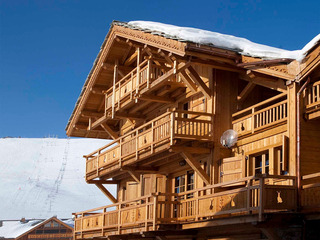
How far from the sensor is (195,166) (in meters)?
22.3

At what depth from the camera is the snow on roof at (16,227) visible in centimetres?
6856

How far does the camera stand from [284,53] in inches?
755

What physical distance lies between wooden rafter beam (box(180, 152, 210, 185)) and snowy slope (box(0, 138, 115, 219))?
338ft

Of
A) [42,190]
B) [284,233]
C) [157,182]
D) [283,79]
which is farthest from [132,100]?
[42,190]

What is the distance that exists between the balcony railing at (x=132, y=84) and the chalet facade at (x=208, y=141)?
5 cm

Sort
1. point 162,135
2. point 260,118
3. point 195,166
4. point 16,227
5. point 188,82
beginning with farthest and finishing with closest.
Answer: point 16,227, point 188,82, point 162,135, point 195,166, point 260,118

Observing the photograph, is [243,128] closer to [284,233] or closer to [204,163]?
[204,163]

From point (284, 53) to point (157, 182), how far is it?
10187 mm

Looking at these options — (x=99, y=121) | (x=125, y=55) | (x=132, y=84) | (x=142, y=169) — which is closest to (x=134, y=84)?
(x=132, y=84)

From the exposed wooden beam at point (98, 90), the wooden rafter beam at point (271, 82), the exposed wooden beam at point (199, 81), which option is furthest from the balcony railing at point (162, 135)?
the exposed wooden beam at point (98, 90)

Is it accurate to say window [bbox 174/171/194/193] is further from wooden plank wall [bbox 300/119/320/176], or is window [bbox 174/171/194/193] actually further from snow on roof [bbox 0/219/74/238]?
snow on roof [bbox 0/219/74/238]

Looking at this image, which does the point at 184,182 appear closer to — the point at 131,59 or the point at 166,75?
the point at 166,75

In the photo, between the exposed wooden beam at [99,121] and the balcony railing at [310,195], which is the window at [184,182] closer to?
the exposed wooden beam at [99,121]

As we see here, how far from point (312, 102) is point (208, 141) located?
500cm
